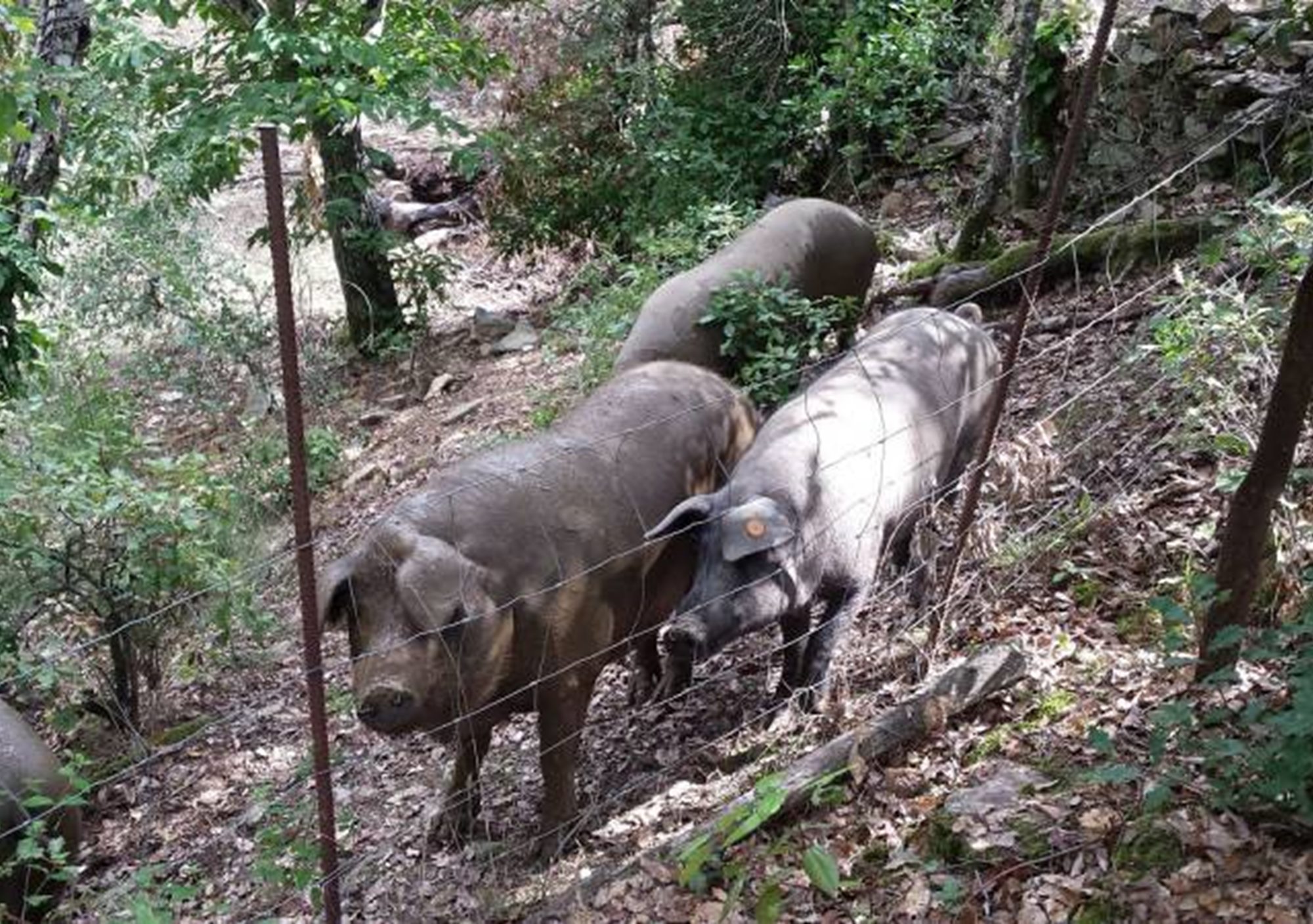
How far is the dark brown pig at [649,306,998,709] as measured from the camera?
5125mm

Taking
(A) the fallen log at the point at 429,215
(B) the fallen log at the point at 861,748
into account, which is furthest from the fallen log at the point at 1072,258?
(A) the fallen log at the point at 429,215

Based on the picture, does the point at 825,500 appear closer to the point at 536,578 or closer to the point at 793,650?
the point at 793,650

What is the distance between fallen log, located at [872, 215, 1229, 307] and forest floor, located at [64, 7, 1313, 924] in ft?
0.96

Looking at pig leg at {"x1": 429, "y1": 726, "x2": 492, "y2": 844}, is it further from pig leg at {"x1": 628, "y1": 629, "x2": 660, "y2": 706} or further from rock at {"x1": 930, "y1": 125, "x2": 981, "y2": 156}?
rock at {"x1": 930, "y1": 125, "x2": 981, "y2": 156}

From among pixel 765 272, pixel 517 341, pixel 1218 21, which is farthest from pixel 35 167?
pixel 1218 21

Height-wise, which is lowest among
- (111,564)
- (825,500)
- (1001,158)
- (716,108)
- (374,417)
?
(374,417)

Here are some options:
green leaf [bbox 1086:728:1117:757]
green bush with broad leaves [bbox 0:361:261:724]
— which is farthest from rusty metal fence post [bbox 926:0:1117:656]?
green bush with broad leaves [bbox 0:361:261:724]

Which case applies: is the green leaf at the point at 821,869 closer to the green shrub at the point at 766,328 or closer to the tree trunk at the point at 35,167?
the green shrub at the point at 766,328

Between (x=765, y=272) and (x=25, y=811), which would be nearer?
(x=25, y=811)

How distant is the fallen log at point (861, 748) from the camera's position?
4176mm

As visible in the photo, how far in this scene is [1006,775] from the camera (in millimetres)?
4199

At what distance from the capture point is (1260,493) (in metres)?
4.00

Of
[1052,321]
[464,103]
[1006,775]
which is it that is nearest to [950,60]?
[1052,321]

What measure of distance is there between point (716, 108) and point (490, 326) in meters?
3.18
